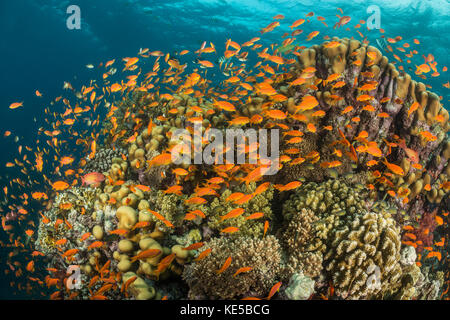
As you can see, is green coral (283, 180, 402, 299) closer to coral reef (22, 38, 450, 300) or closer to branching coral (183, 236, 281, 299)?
coral reef (22, 38, 450, 300)

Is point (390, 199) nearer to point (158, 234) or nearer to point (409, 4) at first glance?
point (158, 234)

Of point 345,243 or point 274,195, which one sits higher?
point 345,243

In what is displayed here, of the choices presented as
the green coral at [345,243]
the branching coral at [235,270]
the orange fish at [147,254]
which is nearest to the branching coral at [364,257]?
the green coral at [345,243]

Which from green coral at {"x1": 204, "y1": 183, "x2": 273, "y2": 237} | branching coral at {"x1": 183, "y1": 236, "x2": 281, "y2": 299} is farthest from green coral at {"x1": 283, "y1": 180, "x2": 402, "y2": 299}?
green coral at {"x1": 204, "y1": 183, "x2": 273, "y2": 237}

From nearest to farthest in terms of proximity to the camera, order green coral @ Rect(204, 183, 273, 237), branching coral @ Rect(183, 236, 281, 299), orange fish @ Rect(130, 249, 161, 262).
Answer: orange fish @ Rect(130, 249, 161, 262) → branching coral @ Rect(183, 236, 281, 299) → green coral @ Rect(204, 183, 273, 237)

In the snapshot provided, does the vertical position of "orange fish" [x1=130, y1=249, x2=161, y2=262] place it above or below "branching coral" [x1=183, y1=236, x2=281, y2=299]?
above

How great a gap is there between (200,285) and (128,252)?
1534mm

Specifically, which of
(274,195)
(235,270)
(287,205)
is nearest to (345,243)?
(287,205)

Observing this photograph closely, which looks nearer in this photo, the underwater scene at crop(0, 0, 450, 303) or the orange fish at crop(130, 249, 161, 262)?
the orange fish at crop(130, 249, 161, 262)

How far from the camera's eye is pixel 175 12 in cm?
2878

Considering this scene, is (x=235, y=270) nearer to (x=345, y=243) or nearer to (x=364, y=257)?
(x=345, y=243)


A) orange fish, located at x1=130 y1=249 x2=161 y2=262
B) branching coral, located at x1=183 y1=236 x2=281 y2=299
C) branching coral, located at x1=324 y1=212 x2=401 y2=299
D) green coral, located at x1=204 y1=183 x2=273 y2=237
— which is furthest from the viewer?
green coral, located at x1=204 y1=183 x2=273 y2=237

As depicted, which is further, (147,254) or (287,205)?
(287,205)

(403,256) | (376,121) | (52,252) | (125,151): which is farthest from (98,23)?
(403,256)
